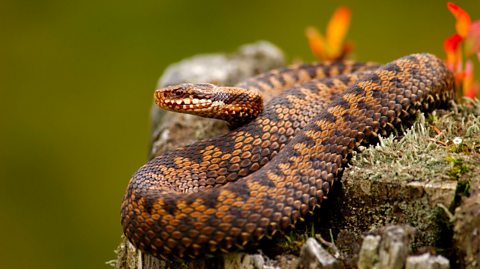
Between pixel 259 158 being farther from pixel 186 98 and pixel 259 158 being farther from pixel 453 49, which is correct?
pixel 453 49

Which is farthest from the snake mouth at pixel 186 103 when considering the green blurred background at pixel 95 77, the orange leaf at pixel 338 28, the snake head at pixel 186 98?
the green blurred background at pixel 95 77

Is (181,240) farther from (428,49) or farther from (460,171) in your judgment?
(428,49)

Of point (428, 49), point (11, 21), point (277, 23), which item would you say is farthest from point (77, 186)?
point (428, 49)

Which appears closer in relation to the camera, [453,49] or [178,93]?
[178,93]

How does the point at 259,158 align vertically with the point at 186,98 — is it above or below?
below

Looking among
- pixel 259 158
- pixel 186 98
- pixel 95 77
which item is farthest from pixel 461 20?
pixel 95 77

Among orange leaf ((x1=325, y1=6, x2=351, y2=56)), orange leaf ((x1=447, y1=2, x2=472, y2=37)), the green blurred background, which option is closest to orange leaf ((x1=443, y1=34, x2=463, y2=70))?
orange leaf ((x1=447, y1=2, x2=472, y2=37))
